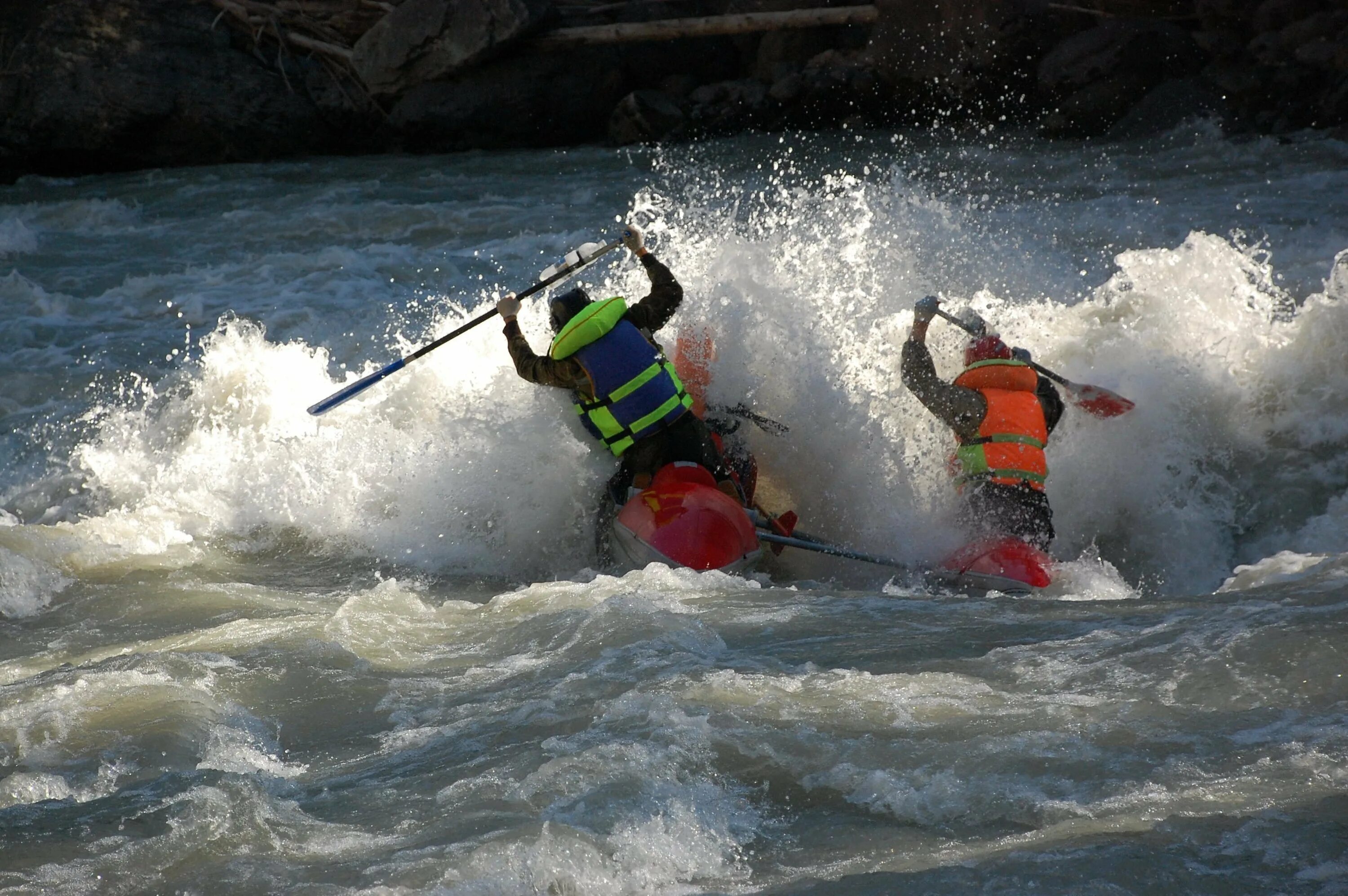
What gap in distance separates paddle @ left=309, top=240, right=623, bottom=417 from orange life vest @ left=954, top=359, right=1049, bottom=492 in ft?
6.14

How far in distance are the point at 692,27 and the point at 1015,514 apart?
10146mm

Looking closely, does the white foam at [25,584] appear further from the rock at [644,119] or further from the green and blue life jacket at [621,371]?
the rock at [644,119]

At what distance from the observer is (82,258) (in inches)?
433

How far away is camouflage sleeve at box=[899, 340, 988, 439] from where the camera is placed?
18.8 feet

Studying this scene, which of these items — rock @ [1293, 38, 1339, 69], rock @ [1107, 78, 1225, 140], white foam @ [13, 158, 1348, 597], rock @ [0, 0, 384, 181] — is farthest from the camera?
rock @ [0, 0, 384, 181]

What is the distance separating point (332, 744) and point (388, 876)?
2.98 feet

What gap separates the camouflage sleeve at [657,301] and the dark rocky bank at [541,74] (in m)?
7.96

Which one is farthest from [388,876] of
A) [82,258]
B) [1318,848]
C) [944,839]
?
[82,258]

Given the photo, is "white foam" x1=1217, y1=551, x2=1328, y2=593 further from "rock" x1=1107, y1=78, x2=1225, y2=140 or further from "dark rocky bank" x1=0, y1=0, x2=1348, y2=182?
"dark rocky bank" x1=0, y1=0, x2=1348, y2=182

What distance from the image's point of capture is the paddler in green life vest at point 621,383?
5734 mm

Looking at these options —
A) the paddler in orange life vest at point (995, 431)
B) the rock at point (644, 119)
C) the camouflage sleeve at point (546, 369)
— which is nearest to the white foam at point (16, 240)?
the rock at point (644, 119)

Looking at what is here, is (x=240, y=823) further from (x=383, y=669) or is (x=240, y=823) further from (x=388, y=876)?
(x=383, y=669)

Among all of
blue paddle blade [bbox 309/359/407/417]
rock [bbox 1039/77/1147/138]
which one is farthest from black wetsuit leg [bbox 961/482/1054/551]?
rock [bbox 1039/77/1147/138]

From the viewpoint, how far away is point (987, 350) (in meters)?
5.94
